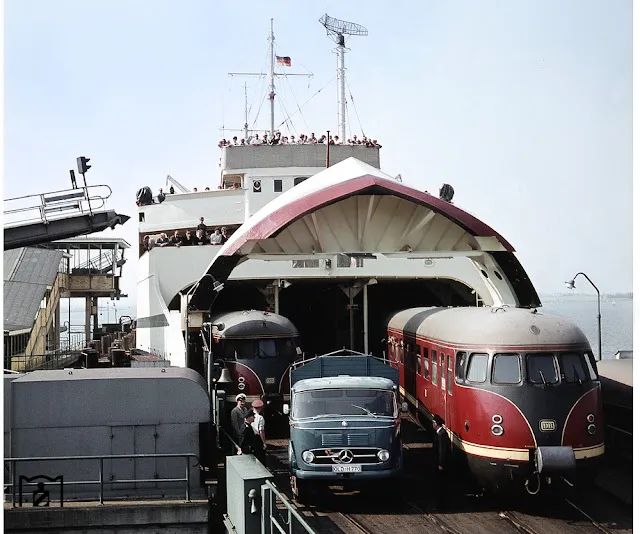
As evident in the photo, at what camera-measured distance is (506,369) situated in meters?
12.3

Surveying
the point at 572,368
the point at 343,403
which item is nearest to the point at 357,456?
the point at 343,403

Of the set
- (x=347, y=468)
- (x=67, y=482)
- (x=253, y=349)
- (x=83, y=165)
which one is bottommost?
(x=67, y=482)

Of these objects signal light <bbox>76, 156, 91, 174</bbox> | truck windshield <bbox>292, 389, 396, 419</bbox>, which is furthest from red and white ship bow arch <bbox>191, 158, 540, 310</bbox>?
truck windshield <bbox>292, 389, 396, 419</bbox>

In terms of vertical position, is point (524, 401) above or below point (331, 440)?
above

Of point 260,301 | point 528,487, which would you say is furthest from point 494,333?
point 260,301

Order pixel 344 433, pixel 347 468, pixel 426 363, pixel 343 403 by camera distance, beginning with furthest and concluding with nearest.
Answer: pixel 426 363
pixel 343 403
pixel 344 433
pixel 347 468

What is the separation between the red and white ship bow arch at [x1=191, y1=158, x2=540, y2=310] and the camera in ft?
56.9

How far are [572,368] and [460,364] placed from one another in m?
1.88

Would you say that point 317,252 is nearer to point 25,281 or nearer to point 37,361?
point 37,361

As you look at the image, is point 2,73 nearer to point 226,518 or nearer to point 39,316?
point 226,518

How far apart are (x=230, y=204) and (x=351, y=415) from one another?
68.5 ft

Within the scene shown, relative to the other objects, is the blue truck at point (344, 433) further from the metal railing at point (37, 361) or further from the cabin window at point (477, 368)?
the metal railing at point (37, 361)

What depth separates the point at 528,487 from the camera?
11.8 m

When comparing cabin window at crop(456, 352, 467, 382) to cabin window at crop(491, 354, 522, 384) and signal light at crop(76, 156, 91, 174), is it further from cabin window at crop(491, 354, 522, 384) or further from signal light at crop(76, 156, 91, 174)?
signal light at crop(76, 156, 91, 174)
